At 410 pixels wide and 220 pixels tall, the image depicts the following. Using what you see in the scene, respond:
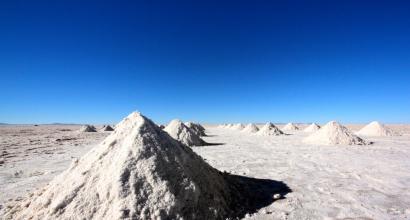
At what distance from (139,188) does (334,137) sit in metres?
15.1

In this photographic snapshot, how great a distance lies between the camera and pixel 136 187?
13.7 ft

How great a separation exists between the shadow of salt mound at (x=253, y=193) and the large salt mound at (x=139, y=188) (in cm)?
2

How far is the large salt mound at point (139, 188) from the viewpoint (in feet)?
13.1

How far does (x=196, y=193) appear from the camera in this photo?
4.47 metres

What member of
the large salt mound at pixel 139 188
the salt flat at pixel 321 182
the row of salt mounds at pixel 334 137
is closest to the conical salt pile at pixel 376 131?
the row of salt mounds at pixel 334 137

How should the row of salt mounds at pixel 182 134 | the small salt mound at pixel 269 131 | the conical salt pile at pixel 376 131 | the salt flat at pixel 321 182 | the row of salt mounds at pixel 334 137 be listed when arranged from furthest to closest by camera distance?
the small salt mound at pixel 269 131 → the conical salt pile at pixel 376 131 → the row of salt mounds at pixel 334 137 → the row of salt mounds at pixel 182 134 → the salt flat at pixel 321 182

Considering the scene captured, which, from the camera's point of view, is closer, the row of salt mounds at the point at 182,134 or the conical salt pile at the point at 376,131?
the row of salt mounds at the point at 182,134

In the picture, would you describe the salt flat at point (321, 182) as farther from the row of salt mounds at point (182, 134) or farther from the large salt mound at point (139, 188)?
the row of salt mounds at point (182, 134)

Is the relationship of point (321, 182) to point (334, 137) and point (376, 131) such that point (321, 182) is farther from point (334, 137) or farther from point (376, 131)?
point (376, 131)

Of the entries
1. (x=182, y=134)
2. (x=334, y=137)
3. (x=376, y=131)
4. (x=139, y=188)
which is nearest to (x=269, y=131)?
(x=376, y=131)

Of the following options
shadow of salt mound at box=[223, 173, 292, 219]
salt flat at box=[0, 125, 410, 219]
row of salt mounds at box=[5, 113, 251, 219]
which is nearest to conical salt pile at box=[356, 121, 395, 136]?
salt flat at box=[0, 125, 410, 219]

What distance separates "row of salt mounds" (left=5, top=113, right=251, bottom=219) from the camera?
13.1ft

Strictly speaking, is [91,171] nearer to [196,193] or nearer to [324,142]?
[196,193]

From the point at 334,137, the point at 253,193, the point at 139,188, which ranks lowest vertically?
the point at 253,193
